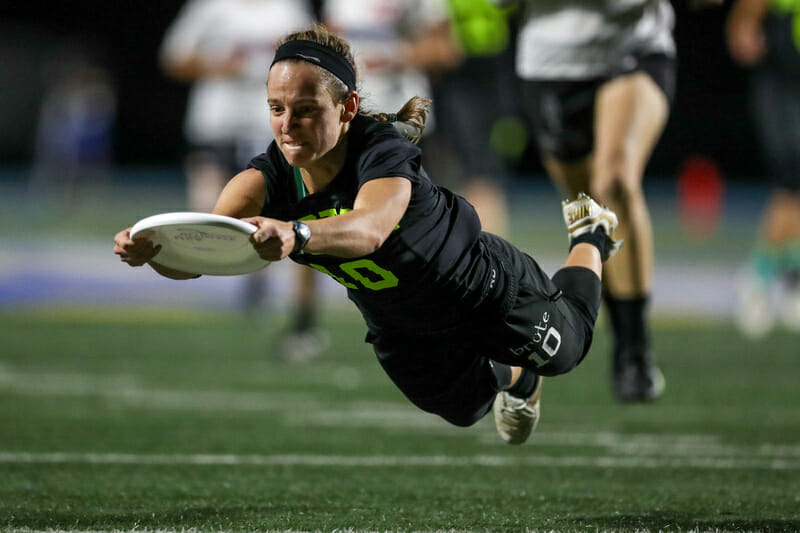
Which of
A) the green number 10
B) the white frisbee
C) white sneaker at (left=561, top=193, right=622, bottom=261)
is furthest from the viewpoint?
white sneaker at (left=561, top=193, right=622, bottom=261)

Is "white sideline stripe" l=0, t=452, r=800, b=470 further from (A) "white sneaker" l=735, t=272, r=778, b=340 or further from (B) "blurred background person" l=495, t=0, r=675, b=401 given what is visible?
(A) "white sneaker" l=735, t=272, r=778, b=340

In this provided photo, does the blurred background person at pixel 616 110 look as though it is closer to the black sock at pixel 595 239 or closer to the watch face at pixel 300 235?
the black sock at pixel 595 239

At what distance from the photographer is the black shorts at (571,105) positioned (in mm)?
5480

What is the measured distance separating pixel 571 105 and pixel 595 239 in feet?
4.02

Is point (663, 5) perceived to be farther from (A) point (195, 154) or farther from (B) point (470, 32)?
(A) point (195, 154)

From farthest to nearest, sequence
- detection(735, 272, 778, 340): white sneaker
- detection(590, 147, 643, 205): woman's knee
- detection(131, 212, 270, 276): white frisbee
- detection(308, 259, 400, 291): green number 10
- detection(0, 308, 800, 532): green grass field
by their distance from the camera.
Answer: detection(735, 272, 778, 340): white sneaker → detection(590, 147, 643, 205): woman's knee → detection(0, 308, 800, 532): green grass field → detection(308, 259, 400, 291): green number 10 → detection(131, 212, 270, 276): white frisbee

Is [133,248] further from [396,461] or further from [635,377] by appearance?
[635,377]

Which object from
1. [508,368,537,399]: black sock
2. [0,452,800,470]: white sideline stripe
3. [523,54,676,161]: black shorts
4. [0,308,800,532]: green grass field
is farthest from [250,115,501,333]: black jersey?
[523,54,676,161]: black shorts

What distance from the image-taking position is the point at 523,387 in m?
4.58

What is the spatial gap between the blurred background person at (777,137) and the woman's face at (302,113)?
6513 mm

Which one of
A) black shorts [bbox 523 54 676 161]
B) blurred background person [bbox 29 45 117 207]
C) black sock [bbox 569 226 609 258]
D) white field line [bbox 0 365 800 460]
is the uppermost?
blurred background person [bbox 29 45 117 207]

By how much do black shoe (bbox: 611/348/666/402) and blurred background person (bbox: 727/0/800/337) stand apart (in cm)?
422

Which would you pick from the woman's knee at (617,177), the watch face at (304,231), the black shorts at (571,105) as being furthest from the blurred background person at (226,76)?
the watch face at (304,231)

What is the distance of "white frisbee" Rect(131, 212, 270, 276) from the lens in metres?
2.96
